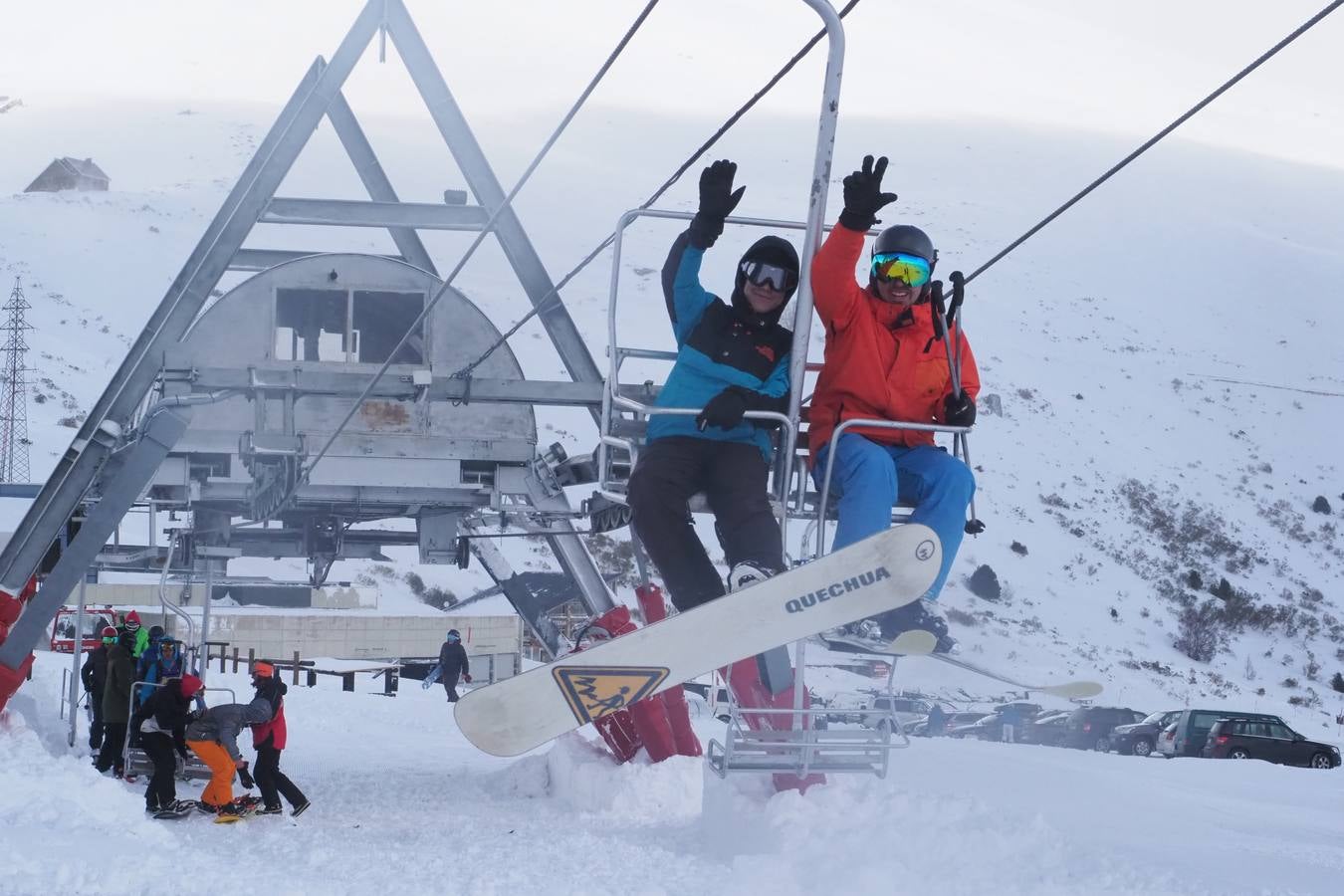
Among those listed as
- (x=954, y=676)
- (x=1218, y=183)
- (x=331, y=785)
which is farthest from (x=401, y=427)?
(x=1218, y=183)

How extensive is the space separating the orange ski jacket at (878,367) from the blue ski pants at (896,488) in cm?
13

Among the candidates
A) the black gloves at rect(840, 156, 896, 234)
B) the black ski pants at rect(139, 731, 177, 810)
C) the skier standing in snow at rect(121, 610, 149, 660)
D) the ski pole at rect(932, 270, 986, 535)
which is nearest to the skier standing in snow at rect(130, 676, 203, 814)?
the black ski pants at rect(139, 731, 177, 810)

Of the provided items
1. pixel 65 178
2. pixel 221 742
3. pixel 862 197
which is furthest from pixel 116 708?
pixel 65 178

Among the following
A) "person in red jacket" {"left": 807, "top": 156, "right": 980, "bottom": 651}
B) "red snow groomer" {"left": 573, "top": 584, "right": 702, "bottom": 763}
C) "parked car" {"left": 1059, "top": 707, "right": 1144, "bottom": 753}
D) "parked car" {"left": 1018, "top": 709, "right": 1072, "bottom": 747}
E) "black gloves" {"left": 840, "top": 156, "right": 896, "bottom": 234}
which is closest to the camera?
"black gloves" {"left": 840, "top": 156, "right": 896, "bottom": 234}

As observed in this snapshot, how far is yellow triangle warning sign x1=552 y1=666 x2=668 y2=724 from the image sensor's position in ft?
18.7

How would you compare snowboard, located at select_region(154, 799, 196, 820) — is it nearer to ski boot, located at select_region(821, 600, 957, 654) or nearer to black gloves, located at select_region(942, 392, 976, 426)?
ski boot, located at select_region(821, 600, 957, 654)

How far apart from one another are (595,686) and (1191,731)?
78.2 feet

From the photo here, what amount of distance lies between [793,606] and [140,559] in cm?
1154

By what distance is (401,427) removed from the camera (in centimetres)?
1289

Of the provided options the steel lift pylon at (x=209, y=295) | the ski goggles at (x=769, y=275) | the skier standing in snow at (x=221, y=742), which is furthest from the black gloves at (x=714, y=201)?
the skier standing in snow at (x=221, y=742)

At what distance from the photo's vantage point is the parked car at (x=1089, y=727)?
3003 cm

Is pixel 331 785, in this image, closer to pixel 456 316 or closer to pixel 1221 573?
pixel 456 316

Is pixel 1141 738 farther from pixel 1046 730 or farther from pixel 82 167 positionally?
pixel 82 167

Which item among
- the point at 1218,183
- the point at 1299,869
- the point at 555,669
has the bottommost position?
the point at 1299,869
